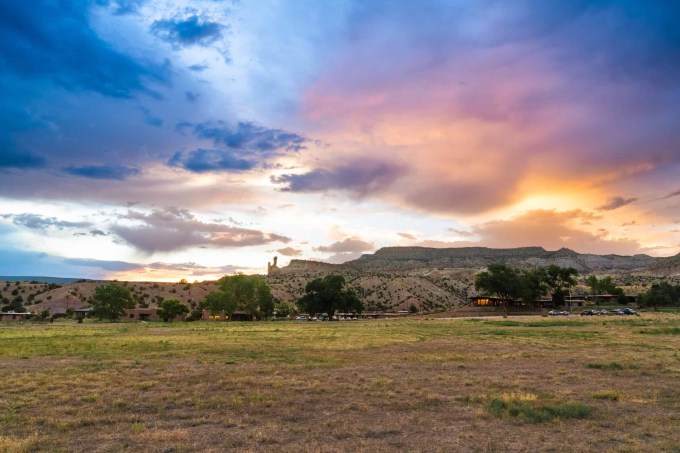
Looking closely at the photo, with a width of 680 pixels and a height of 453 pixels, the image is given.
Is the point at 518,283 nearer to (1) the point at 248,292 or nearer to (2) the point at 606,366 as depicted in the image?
(1) the point at 248,292

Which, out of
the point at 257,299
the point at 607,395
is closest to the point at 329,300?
the point at 257,299

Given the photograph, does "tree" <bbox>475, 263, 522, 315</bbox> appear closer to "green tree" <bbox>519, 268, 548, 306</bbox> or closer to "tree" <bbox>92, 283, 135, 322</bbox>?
"green tree" <bbox>519, 268, 548, 306</bbox>

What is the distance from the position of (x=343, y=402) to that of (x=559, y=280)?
471 feet

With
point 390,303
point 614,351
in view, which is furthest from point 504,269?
point 614,351

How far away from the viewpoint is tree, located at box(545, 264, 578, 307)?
143750 millimetres

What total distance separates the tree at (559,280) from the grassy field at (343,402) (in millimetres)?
120063

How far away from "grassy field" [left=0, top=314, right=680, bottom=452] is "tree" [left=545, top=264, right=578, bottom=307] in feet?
394

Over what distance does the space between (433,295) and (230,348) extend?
165650 millimetres

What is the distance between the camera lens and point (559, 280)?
476ft

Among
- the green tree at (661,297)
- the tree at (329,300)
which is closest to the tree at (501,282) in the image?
the green tree at (661,297)

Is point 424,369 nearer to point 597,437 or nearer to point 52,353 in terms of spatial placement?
point 597,437

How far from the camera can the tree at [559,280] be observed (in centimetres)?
14375

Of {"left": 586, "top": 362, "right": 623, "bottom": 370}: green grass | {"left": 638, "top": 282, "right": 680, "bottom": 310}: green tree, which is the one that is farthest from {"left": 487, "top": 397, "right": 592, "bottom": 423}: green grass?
{"left": 638, "top": 282, "right": 680, "bottom": 310}: green tree

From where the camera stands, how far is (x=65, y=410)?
1677 centimetres
